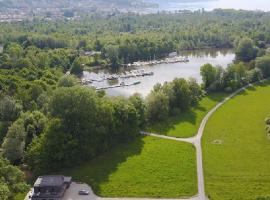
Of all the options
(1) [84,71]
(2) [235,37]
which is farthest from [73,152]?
(2) [235,37]

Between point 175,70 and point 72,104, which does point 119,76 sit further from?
point 72,104

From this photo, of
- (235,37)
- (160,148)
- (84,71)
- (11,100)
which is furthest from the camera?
(235,37)

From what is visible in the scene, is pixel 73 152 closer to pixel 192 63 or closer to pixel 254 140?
pixel 254 140

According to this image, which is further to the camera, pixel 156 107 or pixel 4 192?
pixel 156 107

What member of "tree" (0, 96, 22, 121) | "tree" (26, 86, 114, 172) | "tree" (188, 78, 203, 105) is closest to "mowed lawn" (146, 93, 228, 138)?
"tree" (188, 78, 203, 105)

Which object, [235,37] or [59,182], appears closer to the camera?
[59,182]

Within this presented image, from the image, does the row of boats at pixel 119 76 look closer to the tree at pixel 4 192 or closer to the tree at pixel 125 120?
the tree at pixel 125 120

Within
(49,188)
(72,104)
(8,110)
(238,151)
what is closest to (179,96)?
(238,151)
